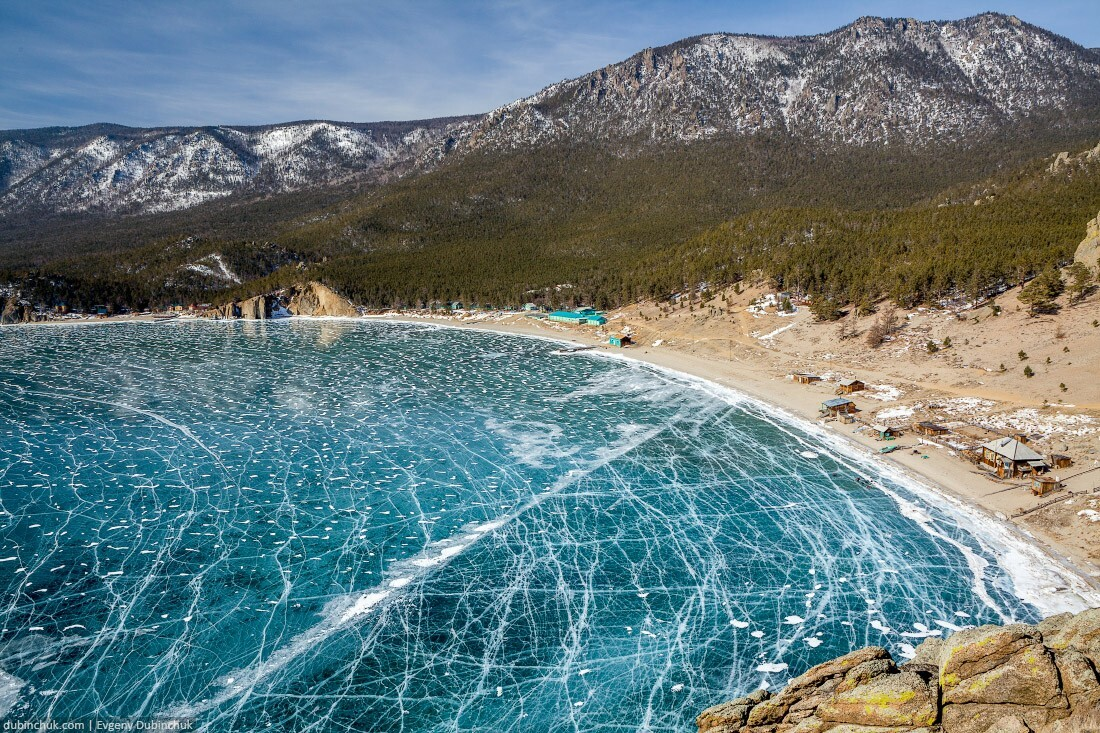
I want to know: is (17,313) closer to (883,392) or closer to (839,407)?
(839,407)

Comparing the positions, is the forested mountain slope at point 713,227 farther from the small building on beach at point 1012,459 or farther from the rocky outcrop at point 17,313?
the small building on beach at point 1012,459

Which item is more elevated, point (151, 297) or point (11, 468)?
point (151, 297)

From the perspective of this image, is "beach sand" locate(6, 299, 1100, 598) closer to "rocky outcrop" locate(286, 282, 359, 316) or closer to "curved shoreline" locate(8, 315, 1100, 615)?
"curved shoreline" locate(8, 315, 1100, 615)

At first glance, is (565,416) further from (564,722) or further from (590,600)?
(564,722)

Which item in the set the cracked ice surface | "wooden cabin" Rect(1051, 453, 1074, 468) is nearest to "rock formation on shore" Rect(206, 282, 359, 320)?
the cracked ice surface

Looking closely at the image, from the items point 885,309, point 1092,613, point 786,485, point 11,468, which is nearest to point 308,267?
point 11,468

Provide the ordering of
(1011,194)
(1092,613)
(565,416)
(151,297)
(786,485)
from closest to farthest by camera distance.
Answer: (1092,613)
(786,485)
(565,416)
(1011,194)
(151,297)
